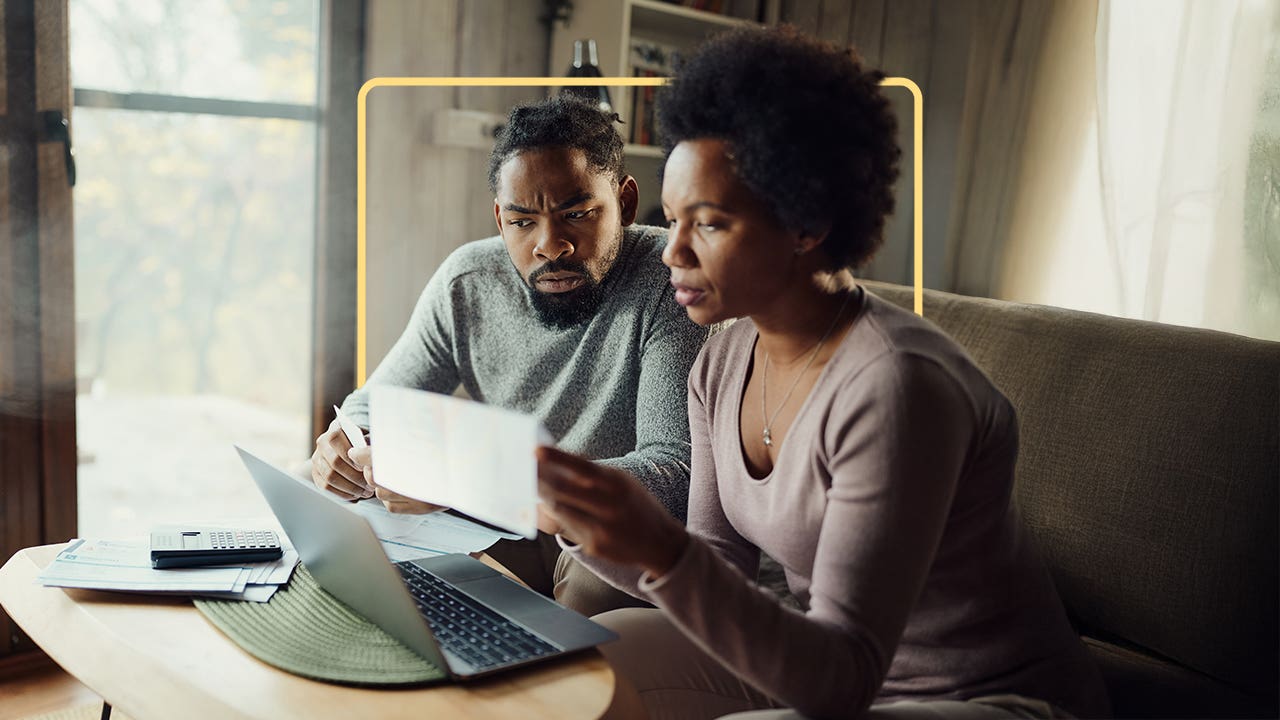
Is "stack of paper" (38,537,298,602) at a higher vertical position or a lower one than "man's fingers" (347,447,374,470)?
lower

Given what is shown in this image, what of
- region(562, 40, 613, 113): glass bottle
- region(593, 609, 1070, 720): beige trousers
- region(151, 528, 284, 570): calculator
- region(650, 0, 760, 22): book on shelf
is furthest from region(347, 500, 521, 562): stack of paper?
region(650, 0, 760, 22): book on shelf

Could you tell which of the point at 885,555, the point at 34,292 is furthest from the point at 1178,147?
the point at 34,292

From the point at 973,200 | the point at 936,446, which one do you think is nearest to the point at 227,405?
the point at 973,200

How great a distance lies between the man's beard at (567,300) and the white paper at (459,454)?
0.61 m

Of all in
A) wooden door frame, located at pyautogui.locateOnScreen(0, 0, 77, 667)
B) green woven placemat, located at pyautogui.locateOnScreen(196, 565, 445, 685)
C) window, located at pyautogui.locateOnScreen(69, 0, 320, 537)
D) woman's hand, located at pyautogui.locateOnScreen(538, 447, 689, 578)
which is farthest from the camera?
window, located at pyautogui.locateOnScreen(69, 0, 320, 537)

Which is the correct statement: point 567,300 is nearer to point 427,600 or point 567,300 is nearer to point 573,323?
point 573,323

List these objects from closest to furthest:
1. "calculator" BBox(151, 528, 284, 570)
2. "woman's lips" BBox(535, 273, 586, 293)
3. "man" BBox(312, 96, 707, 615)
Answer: "calculator" BBox(151, 528, 284, 570), "man" BBox(312, 96, 707, 615), "woman's lips" BBox(535, 273, 586, 293)

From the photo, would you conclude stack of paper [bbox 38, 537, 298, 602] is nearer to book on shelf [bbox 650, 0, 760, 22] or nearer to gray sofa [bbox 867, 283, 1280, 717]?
gray sofa [bbox 867, 283, 1280, 717]

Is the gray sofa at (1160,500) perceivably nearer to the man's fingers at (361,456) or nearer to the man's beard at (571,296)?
the man's beard at (571,296)

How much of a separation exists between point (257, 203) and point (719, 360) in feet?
5.33

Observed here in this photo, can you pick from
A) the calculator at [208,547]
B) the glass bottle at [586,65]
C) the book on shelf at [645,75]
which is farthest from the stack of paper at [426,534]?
the book on shelf at [645,75]

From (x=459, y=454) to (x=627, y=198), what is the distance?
2.67 ft

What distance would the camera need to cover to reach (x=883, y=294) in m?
1.78

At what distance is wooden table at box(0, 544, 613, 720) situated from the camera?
0.93 meters
